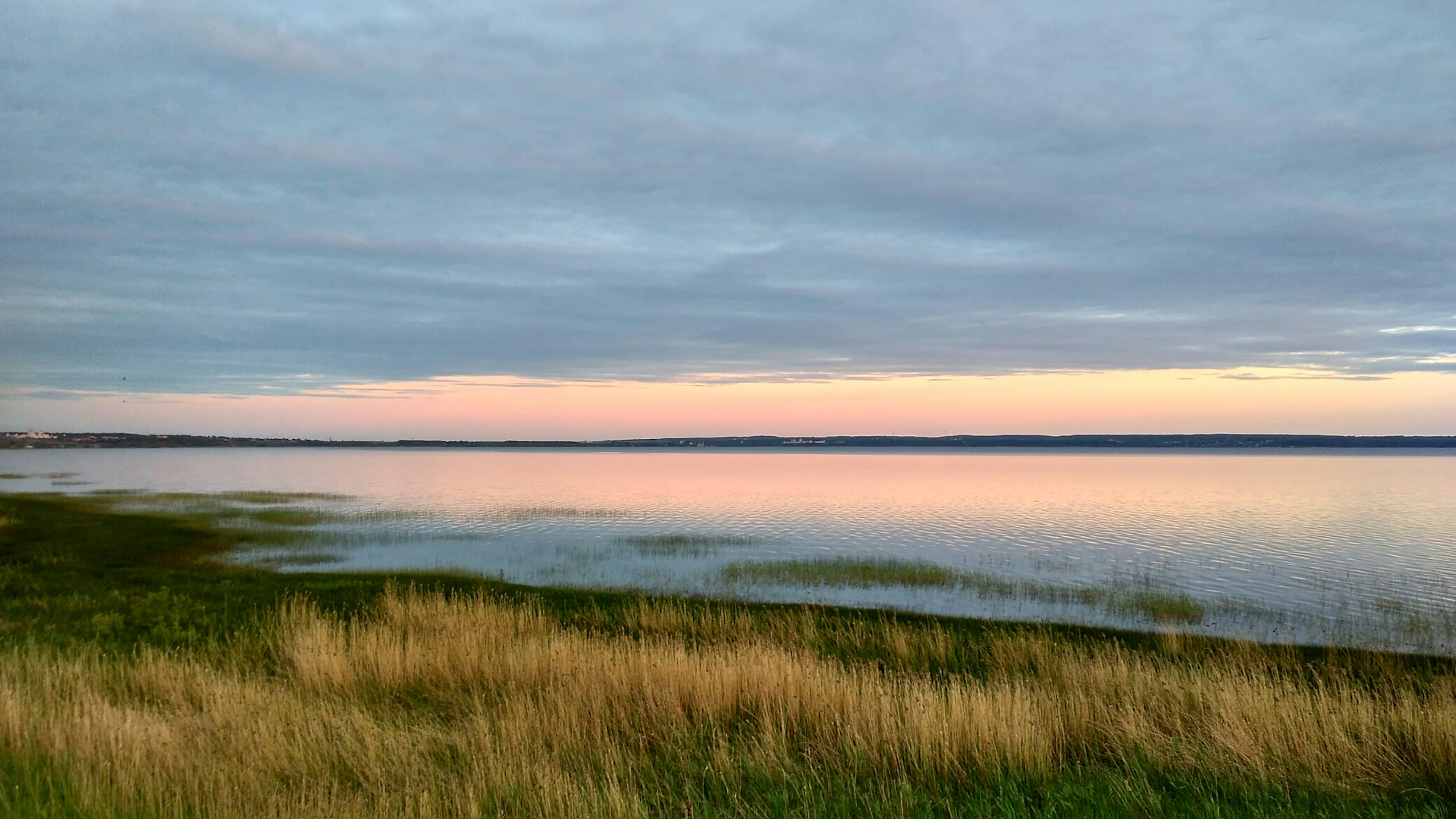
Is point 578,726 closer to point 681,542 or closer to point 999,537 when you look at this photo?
point 681,542

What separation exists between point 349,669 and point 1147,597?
21.7m

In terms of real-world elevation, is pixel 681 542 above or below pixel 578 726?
below

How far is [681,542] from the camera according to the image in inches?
1455

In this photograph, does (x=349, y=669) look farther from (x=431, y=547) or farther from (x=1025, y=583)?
(x=431, y=547)

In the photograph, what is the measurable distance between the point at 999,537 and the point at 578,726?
110 ft

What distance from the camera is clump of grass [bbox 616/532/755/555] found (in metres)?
34.7

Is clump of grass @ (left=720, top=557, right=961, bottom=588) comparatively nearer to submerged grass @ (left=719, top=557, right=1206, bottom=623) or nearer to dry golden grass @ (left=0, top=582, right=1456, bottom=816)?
submerged grass @ (left=719, top=557, right=1206, bottom=623)

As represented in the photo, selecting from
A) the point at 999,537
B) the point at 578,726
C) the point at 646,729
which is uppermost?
the point at 578,726

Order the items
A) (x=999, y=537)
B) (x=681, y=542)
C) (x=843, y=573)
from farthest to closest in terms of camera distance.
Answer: (x=999, y=537) → (x=681, y=542) → (x=843, y=573)

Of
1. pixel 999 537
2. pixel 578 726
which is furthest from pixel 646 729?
pixel 999 537

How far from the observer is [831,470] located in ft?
364

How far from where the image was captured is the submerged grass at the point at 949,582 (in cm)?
2334

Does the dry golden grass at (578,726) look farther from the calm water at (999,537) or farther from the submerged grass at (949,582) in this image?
the calm water at (999,537)

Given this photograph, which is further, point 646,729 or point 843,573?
point 843,573
